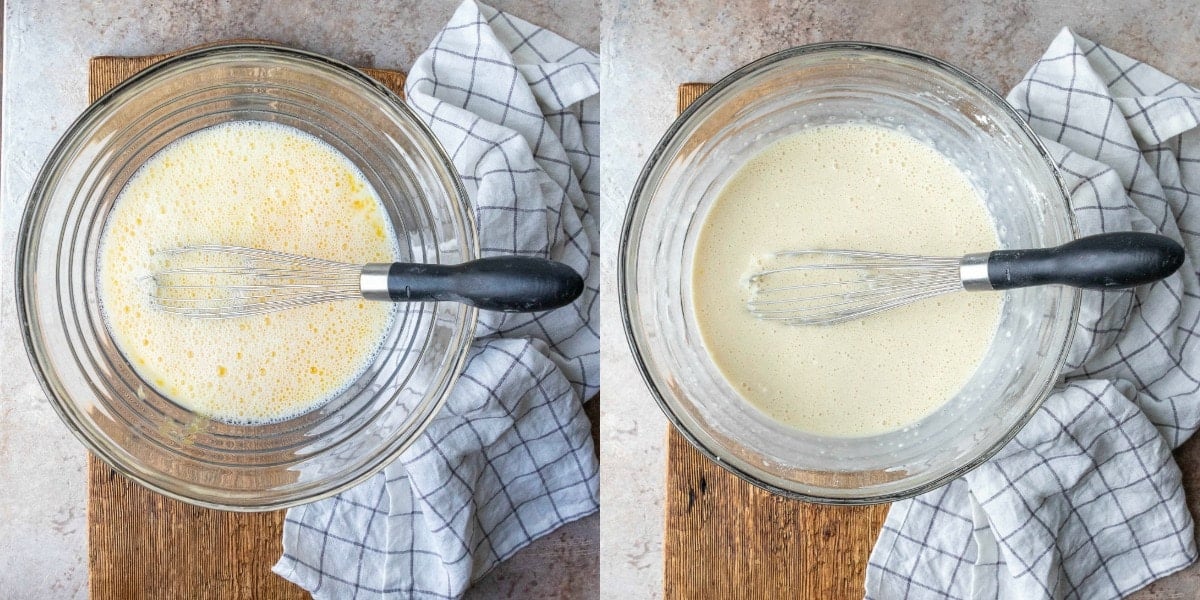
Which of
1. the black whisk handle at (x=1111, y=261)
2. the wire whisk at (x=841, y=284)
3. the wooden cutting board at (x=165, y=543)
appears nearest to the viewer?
the black whisk handle at (x=1111, y=261)

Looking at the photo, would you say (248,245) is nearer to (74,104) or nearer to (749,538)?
(74,104)

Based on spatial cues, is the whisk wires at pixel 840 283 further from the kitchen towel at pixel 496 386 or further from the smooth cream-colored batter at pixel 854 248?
the kitchen towel at pixel 496 386

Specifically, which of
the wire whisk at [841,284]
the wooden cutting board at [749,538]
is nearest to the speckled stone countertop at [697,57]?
the wooden cutting board at [749,538]

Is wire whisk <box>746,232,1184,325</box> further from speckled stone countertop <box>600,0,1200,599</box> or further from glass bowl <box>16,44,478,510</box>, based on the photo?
glass bowl <box>16,44,478,510</box>

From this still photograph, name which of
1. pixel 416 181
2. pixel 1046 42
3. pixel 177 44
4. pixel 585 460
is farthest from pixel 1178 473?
pixel 177 44

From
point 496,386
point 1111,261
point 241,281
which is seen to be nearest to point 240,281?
point 241,281

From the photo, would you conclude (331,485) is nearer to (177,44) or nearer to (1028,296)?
(177,44)
